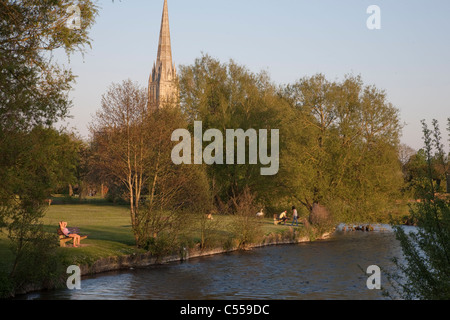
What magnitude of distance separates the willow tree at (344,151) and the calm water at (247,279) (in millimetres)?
13632

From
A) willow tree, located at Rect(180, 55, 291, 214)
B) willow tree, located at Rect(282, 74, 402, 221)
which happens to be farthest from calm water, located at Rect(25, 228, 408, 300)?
willow tree, located at Rect(180, 55, 291, 214)

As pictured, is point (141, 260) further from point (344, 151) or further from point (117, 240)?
point (344, 151)

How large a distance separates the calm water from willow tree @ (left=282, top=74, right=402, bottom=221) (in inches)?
537

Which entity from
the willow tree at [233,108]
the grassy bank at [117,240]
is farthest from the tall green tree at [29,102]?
the willow tree at [233,108]

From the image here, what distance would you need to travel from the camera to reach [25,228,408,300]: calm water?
19.4m

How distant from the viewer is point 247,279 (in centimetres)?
2320

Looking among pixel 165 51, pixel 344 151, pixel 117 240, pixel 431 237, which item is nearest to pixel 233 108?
pixel 344 151

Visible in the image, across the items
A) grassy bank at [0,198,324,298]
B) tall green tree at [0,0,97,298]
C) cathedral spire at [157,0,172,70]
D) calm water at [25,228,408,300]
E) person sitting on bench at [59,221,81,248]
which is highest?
cathedral spire at [157,0,172,70]

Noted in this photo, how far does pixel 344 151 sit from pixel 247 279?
26.9 metres

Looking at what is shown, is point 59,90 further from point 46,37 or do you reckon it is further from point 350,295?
point 350,295

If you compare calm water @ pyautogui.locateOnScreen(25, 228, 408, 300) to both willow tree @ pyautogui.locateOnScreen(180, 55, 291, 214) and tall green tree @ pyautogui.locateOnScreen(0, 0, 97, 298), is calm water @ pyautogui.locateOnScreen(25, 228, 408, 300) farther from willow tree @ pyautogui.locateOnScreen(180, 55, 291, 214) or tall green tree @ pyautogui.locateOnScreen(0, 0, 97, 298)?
willow tree @ pyautogui.locateOnScreen(180, 55, 291, 214)

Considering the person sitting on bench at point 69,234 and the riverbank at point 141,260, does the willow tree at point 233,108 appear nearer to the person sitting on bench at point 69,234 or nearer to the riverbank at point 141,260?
the riverbank at point 141,260
